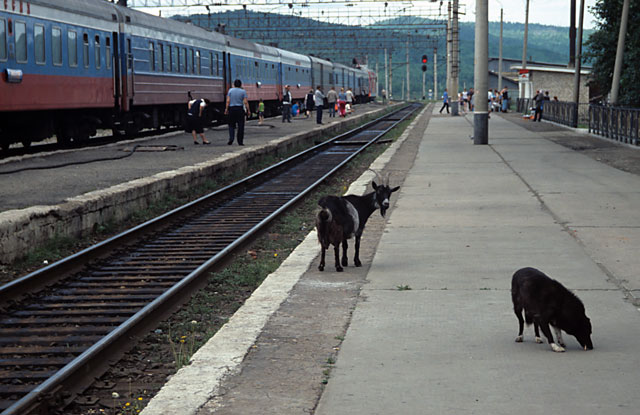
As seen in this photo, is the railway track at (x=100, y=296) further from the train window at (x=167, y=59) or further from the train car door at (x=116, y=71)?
the train window at (x=167, y=59)

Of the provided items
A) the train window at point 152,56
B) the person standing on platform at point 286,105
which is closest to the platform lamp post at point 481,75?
the train window at point 152,56

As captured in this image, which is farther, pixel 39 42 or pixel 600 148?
pixel 600 148

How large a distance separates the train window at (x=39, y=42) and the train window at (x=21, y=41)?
509mm

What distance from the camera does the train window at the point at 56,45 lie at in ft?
66.8

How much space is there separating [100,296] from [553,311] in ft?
13.6

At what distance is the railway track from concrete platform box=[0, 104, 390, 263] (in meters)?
0.83

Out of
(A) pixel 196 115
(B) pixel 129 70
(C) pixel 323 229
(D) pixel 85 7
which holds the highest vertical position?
(D) pixel 85 7

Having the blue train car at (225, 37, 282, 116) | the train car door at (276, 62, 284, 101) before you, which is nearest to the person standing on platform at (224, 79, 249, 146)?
the blue train car at (225, 37, 282, 116)

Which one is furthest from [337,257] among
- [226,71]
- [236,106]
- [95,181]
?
[226,71]

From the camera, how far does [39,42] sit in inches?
773

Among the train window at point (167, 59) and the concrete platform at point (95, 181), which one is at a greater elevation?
the train window at point (167, 59)

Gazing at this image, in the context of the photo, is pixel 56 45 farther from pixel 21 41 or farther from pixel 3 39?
pixel 3 39

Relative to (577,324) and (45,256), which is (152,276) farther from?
(577,324)

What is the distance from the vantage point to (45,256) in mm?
10125
